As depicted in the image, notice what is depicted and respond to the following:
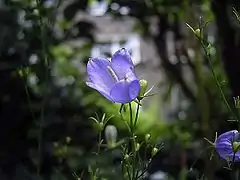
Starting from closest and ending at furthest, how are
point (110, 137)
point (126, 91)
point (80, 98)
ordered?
1. point (126, 91)
2. point (110, 137)
3. point (80, 98)

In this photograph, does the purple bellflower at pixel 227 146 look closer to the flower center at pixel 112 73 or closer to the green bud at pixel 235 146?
the green bud at pixel 235 146

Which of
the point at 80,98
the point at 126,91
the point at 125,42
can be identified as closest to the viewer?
the point at 126,91

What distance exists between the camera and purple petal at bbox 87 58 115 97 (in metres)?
1.01

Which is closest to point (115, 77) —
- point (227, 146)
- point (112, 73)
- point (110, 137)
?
point (112, 73)

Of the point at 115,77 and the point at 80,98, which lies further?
the point at 80,98

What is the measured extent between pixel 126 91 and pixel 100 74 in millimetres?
75

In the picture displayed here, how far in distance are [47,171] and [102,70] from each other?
0.94m

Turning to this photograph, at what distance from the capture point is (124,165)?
1.05 metres

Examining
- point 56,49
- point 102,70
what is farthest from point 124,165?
point 56,49

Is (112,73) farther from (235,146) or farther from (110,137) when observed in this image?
(110,137)

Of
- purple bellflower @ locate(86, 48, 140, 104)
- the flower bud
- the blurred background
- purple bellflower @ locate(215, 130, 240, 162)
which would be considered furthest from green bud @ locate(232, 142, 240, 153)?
the blurred background

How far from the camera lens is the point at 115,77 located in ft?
3.35

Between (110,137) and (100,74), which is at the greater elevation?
(100,74)

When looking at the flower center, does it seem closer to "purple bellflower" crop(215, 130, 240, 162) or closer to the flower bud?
"purple bellflower" crop(215, 130, 240, 162)
